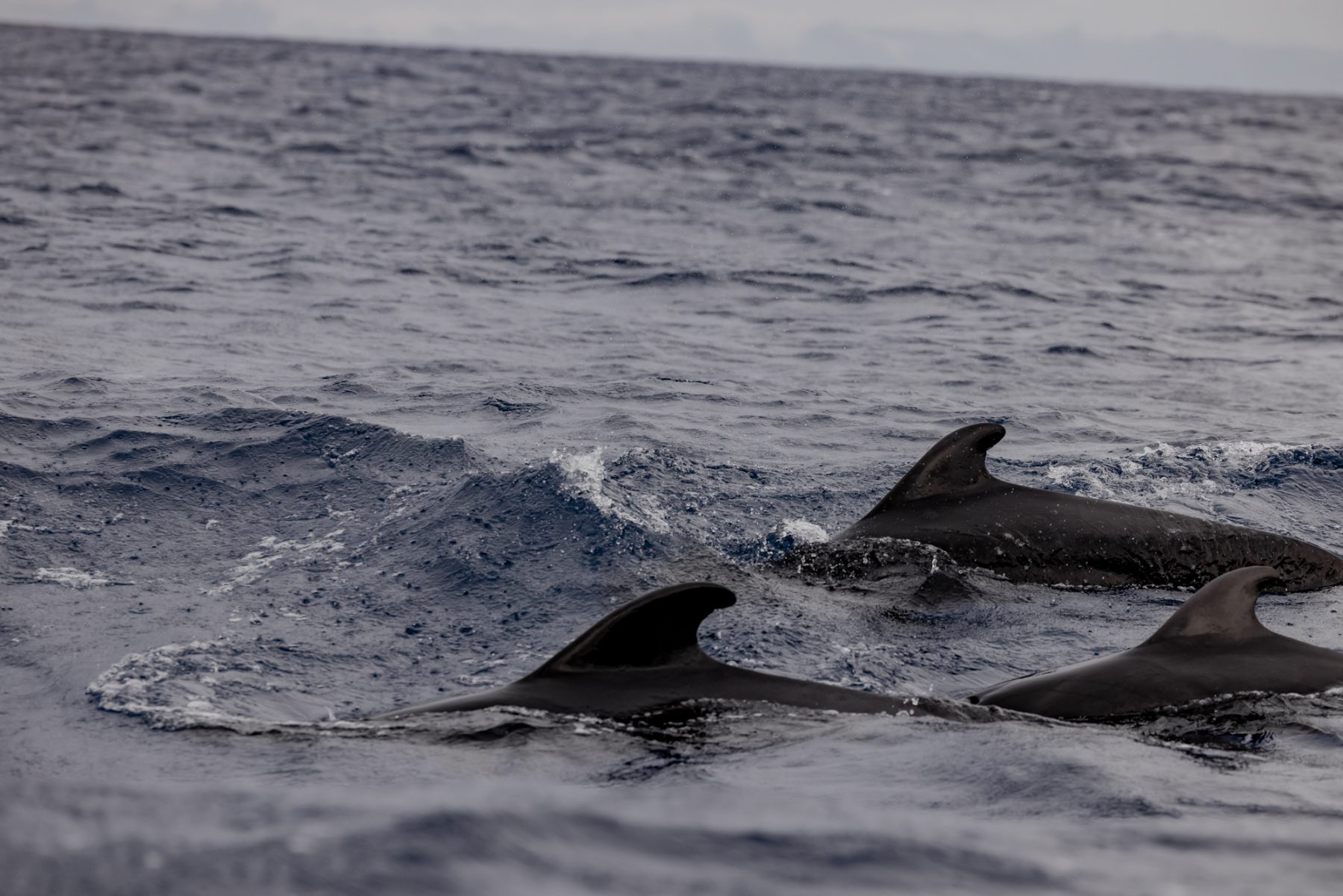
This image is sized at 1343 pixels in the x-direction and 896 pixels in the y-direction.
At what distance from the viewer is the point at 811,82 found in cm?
8244

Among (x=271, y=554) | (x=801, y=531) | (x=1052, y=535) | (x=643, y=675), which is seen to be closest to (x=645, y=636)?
(x=643, y=675)

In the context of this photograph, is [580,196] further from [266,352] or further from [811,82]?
[811,82]

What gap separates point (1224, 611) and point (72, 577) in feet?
20.9

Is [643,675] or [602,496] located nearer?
[643,675]

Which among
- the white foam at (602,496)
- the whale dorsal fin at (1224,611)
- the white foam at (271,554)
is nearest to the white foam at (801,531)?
the white foam at (602,496)

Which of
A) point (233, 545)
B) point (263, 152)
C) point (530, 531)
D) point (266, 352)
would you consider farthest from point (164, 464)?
point (263, 152)

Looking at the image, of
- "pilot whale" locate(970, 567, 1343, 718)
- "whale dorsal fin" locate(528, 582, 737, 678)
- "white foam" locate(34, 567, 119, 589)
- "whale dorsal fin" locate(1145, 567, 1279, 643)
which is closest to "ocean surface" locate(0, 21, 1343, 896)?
"white foam" locate(34, 567, 119, 589)

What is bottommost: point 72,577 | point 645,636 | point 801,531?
point 72,577

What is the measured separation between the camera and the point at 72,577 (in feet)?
26.2

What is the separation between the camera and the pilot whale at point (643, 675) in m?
5.58

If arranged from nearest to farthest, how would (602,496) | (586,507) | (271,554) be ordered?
(271,554), (586,507), (602,496)

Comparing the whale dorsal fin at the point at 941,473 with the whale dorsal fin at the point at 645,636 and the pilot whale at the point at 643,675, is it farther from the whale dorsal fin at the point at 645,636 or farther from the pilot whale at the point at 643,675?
the whale dorsal fin at the point at 645,636

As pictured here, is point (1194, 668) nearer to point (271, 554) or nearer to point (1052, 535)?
point (1052, 535)

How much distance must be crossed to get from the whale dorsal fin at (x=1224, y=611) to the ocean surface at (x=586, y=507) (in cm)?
47
